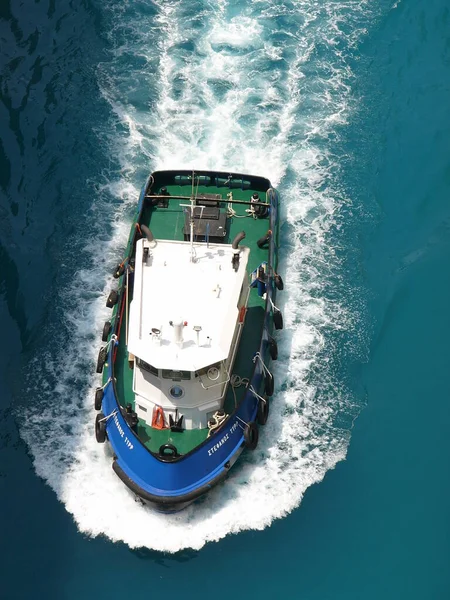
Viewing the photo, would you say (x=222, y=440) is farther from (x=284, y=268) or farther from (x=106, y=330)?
(x=284, y=268)

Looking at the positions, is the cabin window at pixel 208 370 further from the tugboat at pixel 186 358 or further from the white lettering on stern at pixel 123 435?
the white lettering on stern at pixel 123 435

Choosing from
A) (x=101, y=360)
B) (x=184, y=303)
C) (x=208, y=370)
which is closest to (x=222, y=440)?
(x=208, y=370)

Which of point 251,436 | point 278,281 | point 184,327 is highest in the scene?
point 184,327

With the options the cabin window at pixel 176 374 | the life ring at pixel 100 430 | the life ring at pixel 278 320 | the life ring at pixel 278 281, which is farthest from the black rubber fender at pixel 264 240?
the life ring at pixel 100 430

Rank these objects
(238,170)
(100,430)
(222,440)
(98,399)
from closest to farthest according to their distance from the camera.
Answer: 1. (222,440)
2. (100,430)
3. (98,399)
4. (238,170)

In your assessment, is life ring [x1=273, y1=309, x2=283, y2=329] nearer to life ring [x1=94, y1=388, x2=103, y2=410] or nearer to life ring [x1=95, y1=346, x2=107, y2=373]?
life ring [x1=95, y1=346, x2=107, y2=373]

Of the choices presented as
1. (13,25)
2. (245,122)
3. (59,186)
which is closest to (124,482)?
(59,186)

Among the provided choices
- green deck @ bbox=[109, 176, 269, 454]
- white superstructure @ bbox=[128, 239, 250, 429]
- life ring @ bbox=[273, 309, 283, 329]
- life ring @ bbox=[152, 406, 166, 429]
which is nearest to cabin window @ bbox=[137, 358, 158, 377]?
white superstructure @ bbox=[128, 239, 250, 429]
